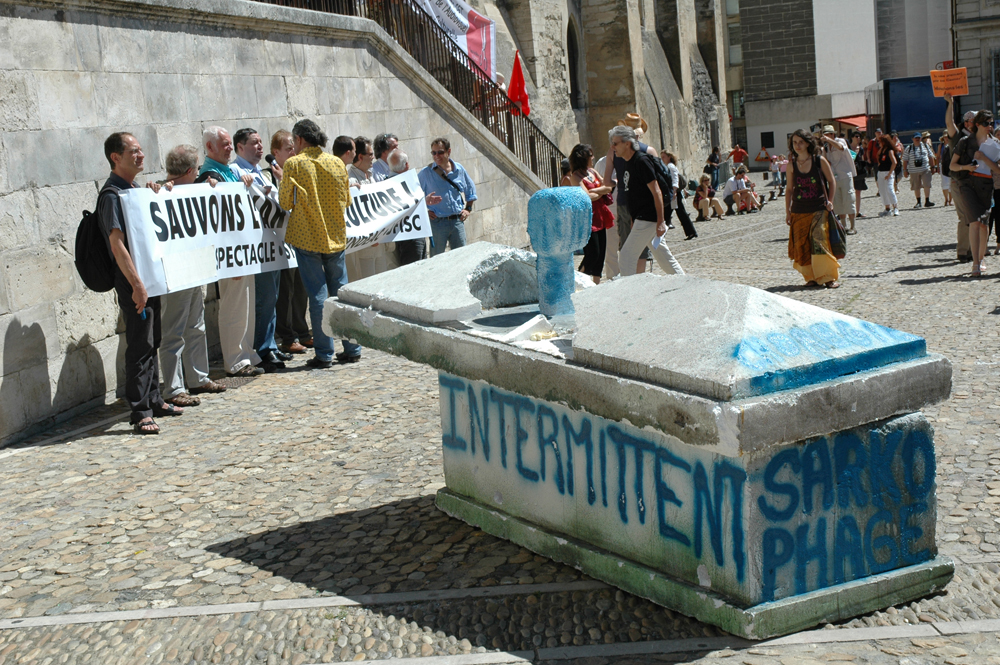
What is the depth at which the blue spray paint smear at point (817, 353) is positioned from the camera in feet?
9.89

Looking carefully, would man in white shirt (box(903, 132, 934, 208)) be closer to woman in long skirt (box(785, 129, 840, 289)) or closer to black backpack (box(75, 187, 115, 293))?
woman in long skirt (box(785, 129, 840, 289))

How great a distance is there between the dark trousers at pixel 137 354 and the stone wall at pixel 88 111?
631 millimetres

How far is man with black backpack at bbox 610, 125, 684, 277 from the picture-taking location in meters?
8.80

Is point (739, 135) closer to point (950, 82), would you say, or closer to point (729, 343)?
point (950, 82)

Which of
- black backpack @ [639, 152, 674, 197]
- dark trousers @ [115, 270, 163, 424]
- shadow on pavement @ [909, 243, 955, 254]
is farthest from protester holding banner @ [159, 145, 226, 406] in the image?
shadow on pavement @ [909, 243, 955, 254]

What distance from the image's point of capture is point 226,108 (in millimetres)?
8945

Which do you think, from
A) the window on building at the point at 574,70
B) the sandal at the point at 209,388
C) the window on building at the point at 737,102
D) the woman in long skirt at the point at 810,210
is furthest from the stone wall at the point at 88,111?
the window on building at the point at 737,102

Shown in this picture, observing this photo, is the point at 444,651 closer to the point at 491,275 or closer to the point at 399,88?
the point at 491,275

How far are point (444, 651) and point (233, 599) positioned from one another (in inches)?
37.5

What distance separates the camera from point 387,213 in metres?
9.58

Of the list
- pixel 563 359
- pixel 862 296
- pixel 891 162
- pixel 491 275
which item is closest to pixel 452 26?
pixel 891 162

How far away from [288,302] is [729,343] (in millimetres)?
6366

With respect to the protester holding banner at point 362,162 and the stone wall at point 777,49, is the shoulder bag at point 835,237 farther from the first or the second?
the stone wall at point 777,49

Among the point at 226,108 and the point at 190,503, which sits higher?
the point at 226,108
